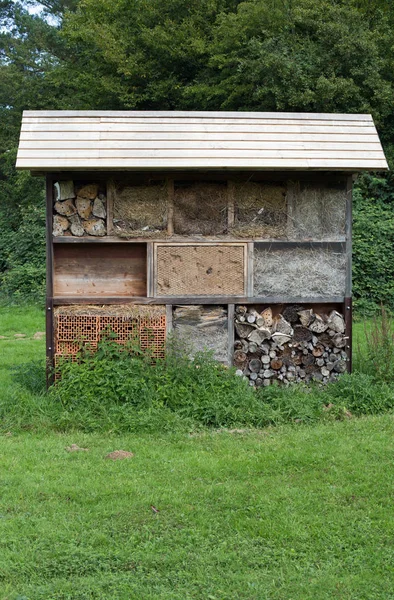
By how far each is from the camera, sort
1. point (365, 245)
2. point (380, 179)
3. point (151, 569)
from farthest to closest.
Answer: point (380, 179) → point (365, 245) → point (151, 569)

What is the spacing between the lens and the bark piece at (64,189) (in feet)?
26.8

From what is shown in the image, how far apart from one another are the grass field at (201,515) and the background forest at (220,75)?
1067 cm

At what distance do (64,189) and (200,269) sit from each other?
1867mm

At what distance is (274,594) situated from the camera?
13.0ft

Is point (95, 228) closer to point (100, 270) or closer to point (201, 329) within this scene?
point (100, 270)

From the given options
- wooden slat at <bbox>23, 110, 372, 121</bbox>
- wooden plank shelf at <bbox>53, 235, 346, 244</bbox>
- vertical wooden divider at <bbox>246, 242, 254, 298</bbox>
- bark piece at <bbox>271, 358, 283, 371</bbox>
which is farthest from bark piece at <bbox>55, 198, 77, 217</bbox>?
bark piece at <bbox>271, 358, 283, 371</bbox>

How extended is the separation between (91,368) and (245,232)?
245 centimetres

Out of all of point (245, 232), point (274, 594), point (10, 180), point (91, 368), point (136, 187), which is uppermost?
point (10, 180)

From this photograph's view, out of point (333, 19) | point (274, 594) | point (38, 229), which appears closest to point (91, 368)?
point (274, 594)

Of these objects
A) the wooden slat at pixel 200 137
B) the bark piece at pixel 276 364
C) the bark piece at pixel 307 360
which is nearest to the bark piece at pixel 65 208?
the wooden slat at pixel 200 137

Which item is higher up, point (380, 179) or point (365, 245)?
point (380, 179)

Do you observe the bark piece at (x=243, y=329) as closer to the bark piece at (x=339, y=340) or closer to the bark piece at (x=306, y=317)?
the bark piece at (x=306, y=317)

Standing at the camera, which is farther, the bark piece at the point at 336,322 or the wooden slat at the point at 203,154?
the bark piece at the point at 336,322

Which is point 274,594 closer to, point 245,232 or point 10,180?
point 245,232
